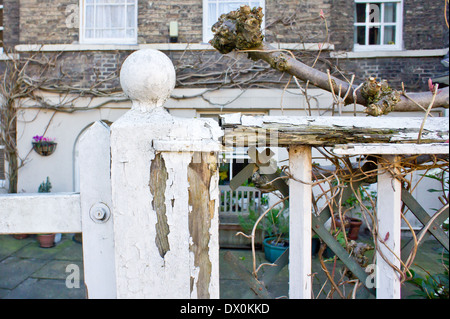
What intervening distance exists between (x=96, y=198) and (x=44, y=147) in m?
6.04

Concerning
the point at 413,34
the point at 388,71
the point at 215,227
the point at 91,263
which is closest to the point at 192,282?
the point at 215,227

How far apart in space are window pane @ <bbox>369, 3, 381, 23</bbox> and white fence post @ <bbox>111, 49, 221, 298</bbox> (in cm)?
681

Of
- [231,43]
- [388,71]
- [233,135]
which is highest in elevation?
[388,71]

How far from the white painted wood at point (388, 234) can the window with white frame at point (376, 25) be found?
6052mm

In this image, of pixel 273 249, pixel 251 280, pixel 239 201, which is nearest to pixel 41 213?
pixel 251 280

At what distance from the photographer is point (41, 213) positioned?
1287 millimetres

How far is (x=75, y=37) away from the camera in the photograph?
6676 mm

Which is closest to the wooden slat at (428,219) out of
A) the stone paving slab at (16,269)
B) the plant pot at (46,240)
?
the stone paving slab at (16,269)

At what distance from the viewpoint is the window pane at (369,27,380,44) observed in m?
6.77

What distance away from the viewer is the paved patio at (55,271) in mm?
4078

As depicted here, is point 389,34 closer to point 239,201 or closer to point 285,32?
point 285,32

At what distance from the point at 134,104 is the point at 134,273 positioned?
618 millimetres

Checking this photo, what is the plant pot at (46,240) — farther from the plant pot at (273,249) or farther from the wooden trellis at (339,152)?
the wooden trellis at (339,152)
